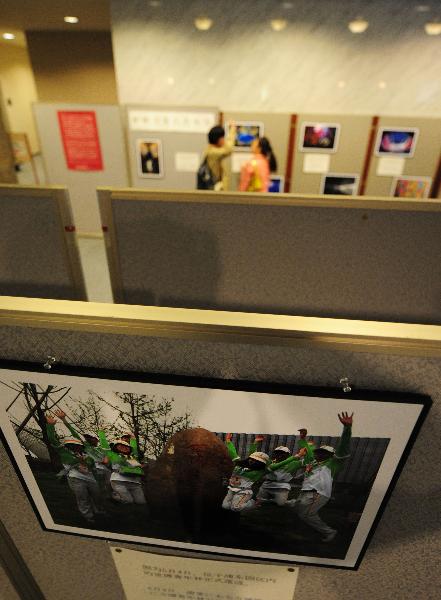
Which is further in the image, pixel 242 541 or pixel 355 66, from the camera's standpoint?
pixel 355 66

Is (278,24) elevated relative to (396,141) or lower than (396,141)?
elevated

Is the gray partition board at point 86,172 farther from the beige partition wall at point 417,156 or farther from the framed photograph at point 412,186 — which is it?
the framed photograph at point 412,186

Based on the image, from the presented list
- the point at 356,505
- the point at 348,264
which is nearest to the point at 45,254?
the point at 348,264

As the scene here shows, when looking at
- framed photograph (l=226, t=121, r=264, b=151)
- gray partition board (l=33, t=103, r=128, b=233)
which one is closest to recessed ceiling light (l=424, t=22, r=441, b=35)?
framed photograph (l=226, t=121, r=264, b=151)

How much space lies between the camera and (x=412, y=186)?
3477mm

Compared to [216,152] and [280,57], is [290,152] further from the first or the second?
[216,152]

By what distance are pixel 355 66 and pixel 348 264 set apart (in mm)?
2947


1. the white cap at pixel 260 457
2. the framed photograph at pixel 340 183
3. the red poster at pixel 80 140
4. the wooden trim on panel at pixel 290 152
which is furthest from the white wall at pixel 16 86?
the white cap at pixel 260 457

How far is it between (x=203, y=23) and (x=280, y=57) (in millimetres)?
722

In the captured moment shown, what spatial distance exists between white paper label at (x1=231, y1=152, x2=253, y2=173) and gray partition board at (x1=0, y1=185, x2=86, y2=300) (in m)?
2.60

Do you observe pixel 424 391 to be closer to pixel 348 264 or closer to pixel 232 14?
pixel 348 264

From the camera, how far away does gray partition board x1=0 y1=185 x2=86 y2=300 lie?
1140 millimetres

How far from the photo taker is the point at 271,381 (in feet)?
1.62

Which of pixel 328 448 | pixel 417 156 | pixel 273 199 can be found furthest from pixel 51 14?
pixel 328 448
